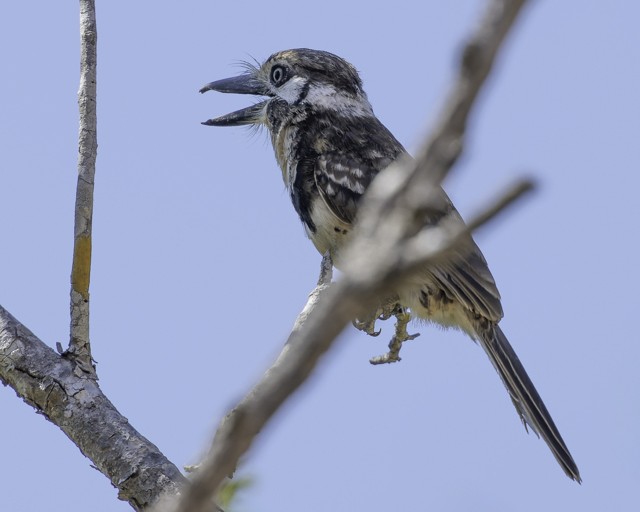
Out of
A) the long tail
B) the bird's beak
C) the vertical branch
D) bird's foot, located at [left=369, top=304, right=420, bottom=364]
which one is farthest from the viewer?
the bird's beak

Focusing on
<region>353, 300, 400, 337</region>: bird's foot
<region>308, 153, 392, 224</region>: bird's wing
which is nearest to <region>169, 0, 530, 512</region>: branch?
<region>353, 300, 400, 337</region>: bird's foot

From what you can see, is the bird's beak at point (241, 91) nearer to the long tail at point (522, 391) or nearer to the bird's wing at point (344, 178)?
the bird's wing at point (344, 178)

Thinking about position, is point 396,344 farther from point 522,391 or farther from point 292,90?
point 292,90

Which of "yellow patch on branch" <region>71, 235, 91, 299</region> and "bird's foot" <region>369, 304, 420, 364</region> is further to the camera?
"bird's foot" <region>369, 304, 420, 364</region>

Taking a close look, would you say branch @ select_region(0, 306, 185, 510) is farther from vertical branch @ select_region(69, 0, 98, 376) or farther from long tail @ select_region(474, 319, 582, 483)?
long tail @ select_region(474, 319, 582, 483)

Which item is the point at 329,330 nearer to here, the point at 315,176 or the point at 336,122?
the point at 315,176

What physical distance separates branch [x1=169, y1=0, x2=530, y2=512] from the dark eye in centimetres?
492

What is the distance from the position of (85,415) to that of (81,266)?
583mm

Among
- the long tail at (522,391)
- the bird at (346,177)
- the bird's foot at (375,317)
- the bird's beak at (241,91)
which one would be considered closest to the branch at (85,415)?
the bird's foot at (375,317)

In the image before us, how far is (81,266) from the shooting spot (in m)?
3.54

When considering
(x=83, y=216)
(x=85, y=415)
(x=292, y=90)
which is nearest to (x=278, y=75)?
(x=292, y=90)

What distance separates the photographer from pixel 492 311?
5020mm

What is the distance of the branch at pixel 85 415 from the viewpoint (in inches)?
120

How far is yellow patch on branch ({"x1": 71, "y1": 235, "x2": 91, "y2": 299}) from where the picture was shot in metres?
3.52
